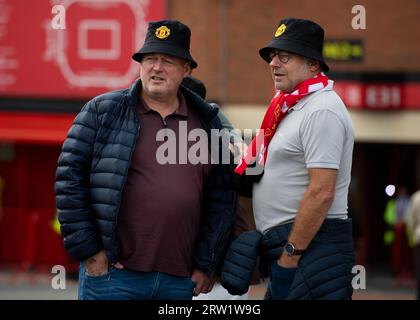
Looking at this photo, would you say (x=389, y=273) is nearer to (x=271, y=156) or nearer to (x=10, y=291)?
(x=10, y=291)

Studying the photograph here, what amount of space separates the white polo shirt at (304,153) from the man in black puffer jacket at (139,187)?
0.41 meters

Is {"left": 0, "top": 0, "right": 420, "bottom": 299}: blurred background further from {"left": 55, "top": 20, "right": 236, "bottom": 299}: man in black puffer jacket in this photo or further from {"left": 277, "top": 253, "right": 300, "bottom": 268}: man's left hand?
{"left": 277, "top": 253, "right": 300, "bottom": 268}: man's left hand

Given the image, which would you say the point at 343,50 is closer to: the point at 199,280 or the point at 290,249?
the point at 199,280

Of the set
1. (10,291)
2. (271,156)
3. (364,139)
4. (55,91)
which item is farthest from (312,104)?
(55,91)

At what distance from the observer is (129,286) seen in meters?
4.41

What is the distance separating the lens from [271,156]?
420 cm

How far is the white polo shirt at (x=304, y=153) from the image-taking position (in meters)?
4.04

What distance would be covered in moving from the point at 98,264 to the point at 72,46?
12.8 m

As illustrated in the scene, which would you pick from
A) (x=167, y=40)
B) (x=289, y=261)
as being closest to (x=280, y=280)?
(x=289, y=261)

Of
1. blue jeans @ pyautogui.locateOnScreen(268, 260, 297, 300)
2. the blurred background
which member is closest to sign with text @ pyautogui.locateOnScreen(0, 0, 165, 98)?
the blurred background

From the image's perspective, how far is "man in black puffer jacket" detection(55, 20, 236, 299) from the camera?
436cm

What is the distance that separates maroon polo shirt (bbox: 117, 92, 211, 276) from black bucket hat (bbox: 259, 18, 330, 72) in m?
0.68

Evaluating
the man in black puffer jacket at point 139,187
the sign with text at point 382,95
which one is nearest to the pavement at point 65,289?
the sign with text at point 382,95

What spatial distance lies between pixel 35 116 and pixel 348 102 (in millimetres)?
5621
